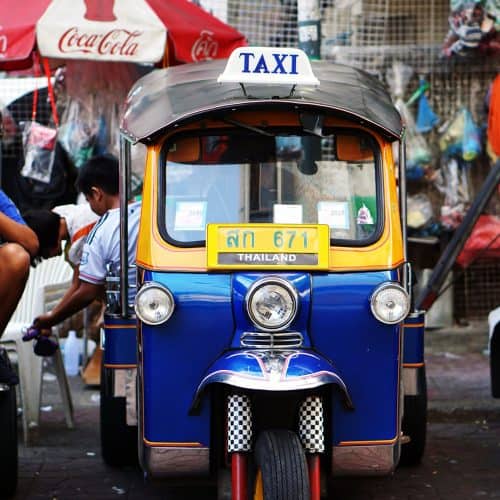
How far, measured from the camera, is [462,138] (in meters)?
9.86

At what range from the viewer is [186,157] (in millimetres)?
5230

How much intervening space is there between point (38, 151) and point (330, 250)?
4.70 meters

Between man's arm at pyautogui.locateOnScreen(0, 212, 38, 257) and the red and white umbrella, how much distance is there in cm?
262

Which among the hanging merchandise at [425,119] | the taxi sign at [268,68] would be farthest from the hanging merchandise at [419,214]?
the taxi sign at [268,68]

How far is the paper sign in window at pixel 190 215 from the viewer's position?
201 inches

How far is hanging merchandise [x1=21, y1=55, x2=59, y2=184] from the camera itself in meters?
9.02

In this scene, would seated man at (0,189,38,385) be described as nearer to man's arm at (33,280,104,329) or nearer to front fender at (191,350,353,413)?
man's arm at (33,280,104,329)

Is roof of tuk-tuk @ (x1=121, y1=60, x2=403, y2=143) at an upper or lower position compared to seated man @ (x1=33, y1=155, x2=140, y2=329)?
upper

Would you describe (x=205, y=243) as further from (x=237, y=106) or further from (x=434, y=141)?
(x=434, y=141)

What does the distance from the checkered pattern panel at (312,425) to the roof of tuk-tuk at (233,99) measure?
4.21 feet

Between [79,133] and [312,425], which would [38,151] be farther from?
[312,425]

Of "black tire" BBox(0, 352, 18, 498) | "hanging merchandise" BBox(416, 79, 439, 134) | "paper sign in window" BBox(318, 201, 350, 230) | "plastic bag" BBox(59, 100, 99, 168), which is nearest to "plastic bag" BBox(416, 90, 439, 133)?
"hanging merchandise" BBox(416, 79, 439, 134)

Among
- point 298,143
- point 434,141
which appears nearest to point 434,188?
point 434,141

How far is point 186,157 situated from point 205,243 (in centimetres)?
49
